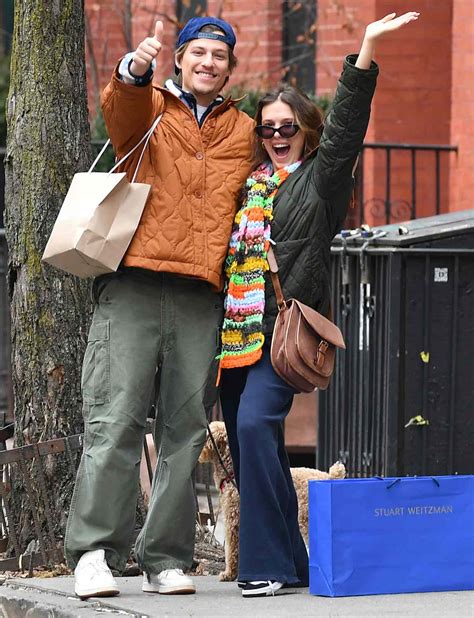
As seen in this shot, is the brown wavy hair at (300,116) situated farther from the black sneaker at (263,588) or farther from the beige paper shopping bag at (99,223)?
the black sneaker at (263,588)

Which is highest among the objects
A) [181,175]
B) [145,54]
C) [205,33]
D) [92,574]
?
[205,33]

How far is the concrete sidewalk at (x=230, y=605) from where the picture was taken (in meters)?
5.06

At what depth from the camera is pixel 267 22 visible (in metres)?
13.5

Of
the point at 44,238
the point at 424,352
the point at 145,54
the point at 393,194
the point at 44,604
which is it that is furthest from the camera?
the point at 393,194

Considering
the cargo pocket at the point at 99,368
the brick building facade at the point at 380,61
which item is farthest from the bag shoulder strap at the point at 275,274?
the brick building facade at the point at 380,61

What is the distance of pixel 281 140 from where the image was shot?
5.37 metres

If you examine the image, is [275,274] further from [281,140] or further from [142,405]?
[142,405]

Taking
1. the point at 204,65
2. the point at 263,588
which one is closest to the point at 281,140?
the point at 204,65

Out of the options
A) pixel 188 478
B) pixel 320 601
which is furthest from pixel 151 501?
pixel 320 601

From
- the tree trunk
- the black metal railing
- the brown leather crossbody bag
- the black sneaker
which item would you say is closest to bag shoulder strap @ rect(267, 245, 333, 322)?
the brown leather crossbody bag

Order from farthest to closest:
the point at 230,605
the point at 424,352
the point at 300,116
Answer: the point at 424,352
the point at 300,116
the point at 230,605

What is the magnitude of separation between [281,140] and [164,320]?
765 mm

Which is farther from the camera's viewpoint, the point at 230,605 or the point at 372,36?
the point at 230,605

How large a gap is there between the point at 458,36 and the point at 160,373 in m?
5.96
